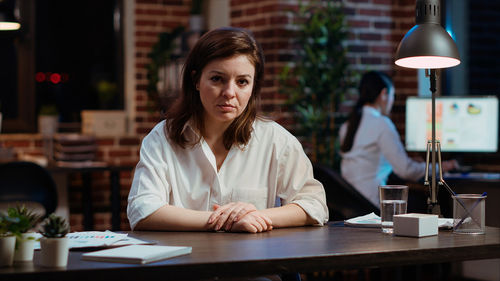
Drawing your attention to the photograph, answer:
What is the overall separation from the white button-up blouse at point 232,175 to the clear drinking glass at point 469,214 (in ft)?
1.28

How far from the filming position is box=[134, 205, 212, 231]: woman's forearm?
1.90 meters

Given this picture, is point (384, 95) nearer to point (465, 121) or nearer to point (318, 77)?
point (318, 77)

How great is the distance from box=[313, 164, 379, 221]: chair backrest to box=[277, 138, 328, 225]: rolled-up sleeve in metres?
0.72

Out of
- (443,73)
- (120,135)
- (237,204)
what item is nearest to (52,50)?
(120,135)

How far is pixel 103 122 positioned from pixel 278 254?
13.6 ft

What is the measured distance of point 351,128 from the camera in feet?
13.6

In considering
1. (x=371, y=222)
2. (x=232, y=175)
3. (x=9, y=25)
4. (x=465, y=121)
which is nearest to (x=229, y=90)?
(x=232, y=175)

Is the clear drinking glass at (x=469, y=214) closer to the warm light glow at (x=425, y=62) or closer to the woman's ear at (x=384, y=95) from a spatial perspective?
the warm light glow at (x=425, y=62)

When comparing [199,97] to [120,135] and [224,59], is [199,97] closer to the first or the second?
[224,59]

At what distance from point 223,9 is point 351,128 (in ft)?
5.12

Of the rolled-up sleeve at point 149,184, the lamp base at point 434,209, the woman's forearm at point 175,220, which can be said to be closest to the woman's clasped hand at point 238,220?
the woman's forearm at point 175,220

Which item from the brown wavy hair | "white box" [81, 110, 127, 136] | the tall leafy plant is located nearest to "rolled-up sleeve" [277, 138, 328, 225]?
the brown wavy hair

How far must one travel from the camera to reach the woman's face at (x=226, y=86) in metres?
2.10

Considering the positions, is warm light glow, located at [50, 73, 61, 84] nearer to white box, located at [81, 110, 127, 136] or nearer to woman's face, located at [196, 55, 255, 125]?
white box, located at [81, 110, 127, 136]
